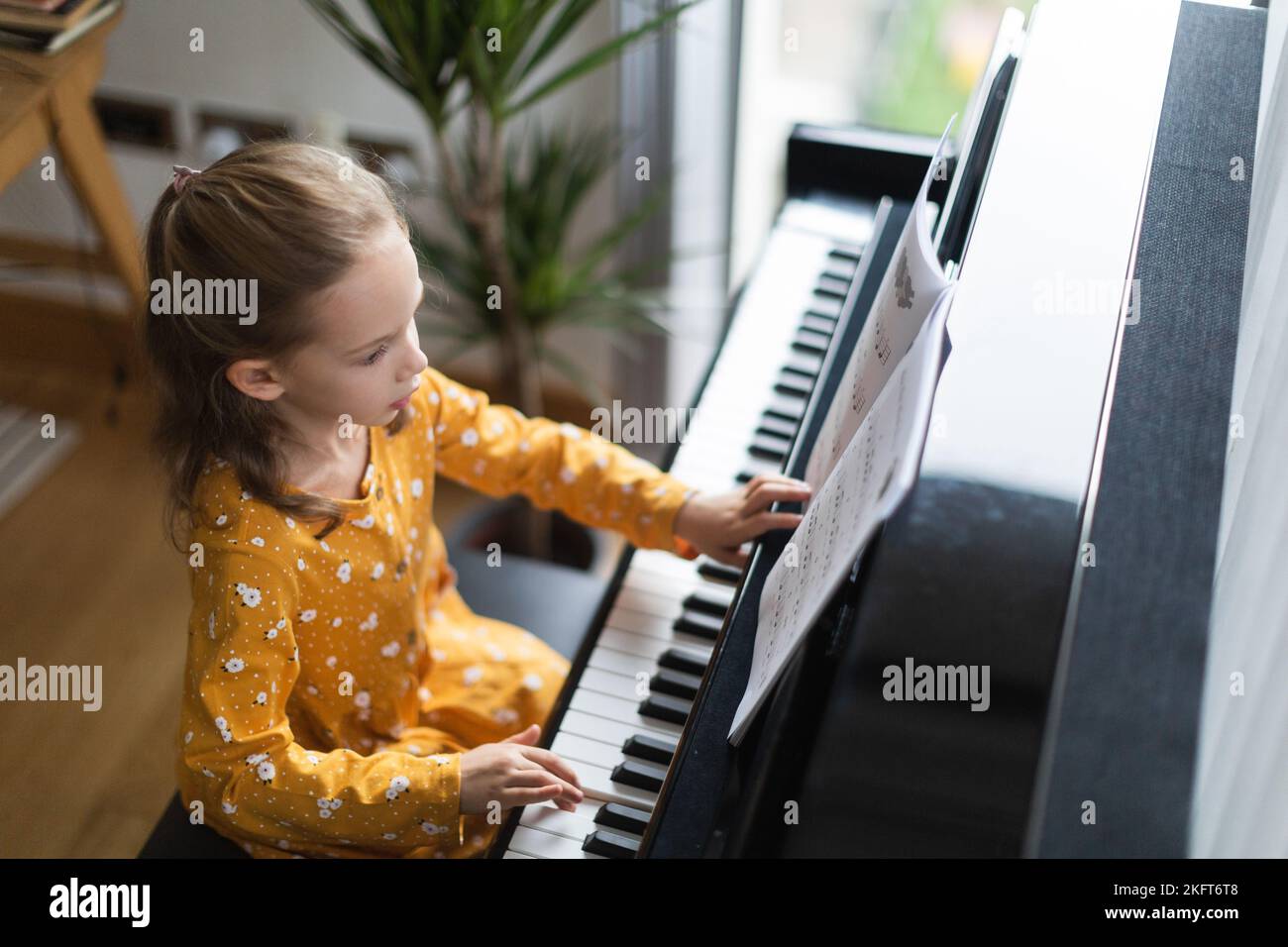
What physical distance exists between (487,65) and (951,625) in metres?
1.15

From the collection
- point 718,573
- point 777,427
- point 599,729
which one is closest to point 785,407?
point 777,427

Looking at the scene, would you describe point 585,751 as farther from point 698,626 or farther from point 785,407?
point 785,407

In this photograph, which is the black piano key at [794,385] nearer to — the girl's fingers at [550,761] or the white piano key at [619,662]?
the white piano key at [619,662]

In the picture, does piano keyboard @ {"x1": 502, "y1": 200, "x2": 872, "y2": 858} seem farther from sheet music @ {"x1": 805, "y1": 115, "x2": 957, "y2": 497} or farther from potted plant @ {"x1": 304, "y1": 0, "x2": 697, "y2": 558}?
A: potted plant @ {"x1": 304, "y1": 0, "x2": 697, "y2": 558}

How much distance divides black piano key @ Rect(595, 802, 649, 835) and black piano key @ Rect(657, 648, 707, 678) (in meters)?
0.19

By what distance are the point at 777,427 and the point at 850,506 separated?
726 millimetres

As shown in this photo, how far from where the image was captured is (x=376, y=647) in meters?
1.29

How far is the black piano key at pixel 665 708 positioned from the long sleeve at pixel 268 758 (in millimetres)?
223

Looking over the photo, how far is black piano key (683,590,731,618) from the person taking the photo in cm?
135

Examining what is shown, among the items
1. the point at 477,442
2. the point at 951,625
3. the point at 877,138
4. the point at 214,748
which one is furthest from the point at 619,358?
the point at 951,625

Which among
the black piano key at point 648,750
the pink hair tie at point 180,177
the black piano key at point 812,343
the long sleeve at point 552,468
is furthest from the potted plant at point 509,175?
the black piano key at point 648,750

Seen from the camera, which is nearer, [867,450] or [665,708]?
[867,450]

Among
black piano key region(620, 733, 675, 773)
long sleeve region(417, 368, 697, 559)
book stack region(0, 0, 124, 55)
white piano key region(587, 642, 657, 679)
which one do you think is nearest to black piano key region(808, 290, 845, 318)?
long sleeve region(417, 368, 697, 559)

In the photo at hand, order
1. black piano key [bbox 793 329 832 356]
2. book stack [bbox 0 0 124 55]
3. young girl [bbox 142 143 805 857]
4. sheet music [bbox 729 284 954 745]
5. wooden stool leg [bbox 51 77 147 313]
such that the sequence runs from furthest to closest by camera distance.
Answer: wooden stool leg [bbox 51 77 147 313]
book stack [bbox 0 0 124 55]
black piano key [bbox 793 329 832 356]
young girl [bbox 142 143 805 857]
sheet music [bbox 729 284 954 745]
